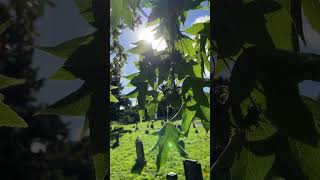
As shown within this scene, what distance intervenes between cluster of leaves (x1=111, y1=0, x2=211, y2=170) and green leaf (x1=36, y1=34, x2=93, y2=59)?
228mm

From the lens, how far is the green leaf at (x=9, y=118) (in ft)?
1.01

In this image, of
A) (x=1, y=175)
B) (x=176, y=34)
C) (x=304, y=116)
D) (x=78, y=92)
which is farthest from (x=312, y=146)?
(x=1, y=175)

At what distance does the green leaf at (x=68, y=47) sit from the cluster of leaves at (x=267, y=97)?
10 cm

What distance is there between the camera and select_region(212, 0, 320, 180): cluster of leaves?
0.27 metres

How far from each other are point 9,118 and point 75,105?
45 millimetres

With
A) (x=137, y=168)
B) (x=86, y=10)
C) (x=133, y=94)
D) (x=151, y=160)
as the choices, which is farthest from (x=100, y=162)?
(x=151, y=160)

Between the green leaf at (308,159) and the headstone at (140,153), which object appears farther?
the headstone at (140,153)

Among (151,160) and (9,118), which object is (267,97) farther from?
(151,160)

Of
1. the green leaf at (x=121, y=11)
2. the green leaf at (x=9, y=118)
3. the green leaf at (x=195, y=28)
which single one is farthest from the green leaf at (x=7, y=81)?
the green leaf at (x=195, y=28)

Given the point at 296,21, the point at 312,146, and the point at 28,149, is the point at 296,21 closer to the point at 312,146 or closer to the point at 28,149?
the point at 312,146

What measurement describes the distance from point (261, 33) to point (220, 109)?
57 millimetres

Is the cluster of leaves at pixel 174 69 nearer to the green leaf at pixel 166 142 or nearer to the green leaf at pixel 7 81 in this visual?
the green leaf at pixel 166 142

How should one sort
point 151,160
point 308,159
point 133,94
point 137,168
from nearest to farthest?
point 308,159
point 133,94
point 137,168
point 151,160

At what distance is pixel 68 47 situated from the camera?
0.35 metres
